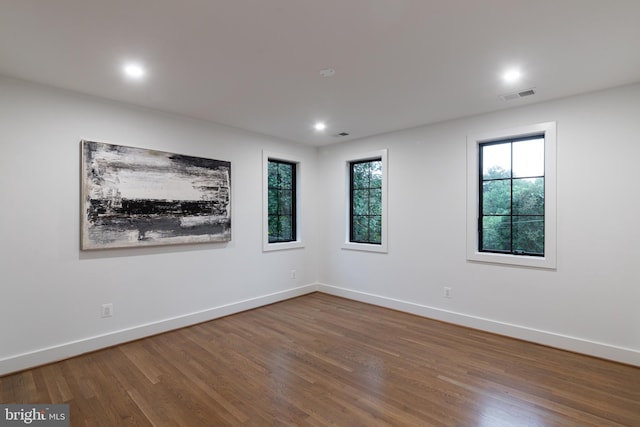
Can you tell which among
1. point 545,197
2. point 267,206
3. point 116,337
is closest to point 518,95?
point 545,197

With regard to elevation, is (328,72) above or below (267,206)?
above

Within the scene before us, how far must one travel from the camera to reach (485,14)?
1863 mm

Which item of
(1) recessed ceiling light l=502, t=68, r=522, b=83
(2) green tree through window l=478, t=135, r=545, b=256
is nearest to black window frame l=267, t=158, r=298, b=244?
(2) green tree through window l=478, t=135, r=545, b=256

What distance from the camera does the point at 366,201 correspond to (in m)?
5.00

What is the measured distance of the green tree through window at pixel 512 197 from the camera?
3.41 metres

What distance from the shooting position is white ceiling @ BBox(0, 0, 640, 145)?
1.82 m

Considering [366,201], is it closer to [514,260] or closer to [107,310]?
[514,260]

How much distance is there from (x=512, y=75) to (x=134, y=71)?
126 inches

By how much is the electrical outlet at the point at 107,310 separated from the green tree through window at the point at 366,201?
3356 millimetres

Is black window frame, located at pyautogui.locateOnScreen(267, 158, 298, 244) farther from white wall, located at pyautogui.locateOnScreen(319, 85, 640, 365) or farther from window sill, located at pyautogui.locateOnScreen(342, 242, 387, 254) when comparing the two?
white wall, located at pyautogui.locateOnScreen(319, 85, 640, 365)

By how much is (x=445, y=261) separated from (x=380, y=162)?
69.4 inches

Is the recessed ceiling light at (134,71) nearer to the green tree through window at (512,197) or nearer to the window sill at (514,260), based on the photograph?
the green tree through window at (512,197)

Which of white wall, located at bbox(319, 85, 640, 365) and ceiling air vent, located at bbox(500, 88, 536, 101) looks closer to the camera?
white wall, located at bbox(319, 85, 640, 365)

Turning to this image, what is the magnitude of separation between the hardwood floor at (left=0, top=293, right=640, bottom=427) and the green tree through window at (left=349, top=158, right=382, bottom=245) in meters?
1.72
